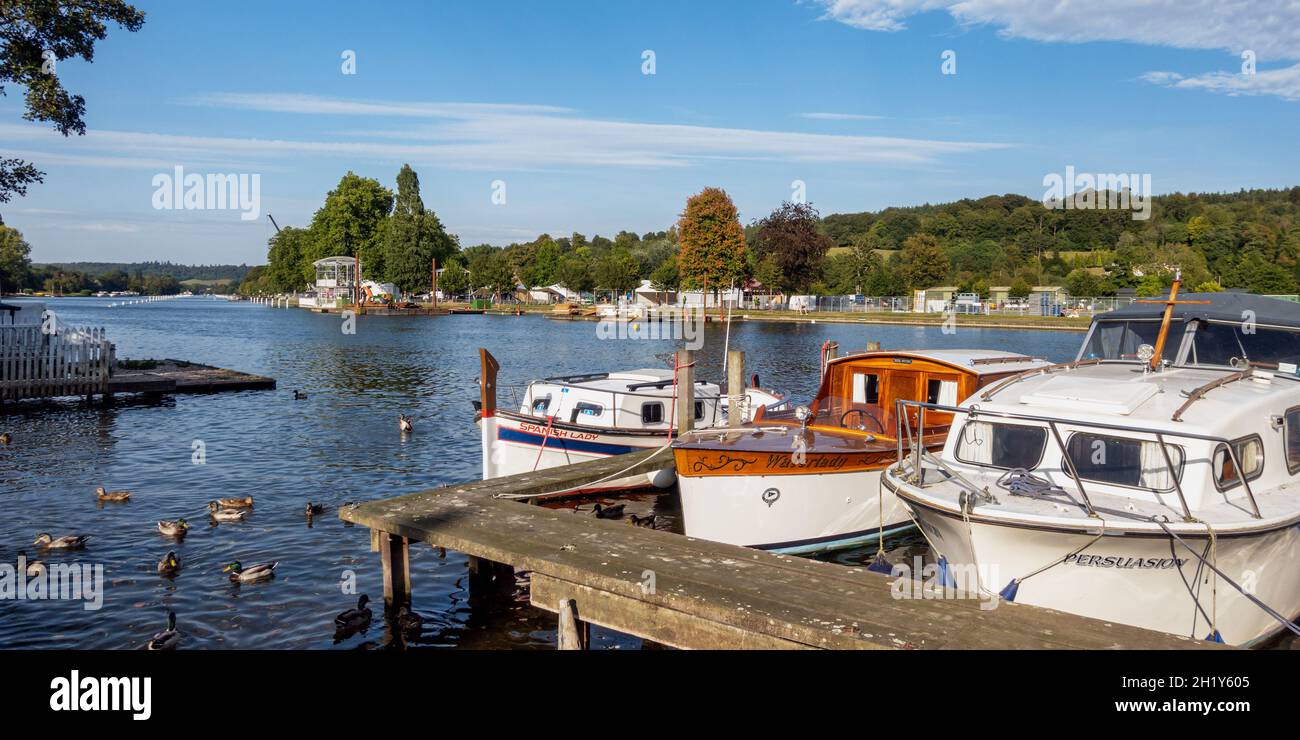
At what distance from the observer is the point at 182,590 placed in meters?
13.6

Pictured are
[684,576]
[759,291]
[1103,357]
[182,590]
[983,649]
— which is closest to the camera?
[983,649]

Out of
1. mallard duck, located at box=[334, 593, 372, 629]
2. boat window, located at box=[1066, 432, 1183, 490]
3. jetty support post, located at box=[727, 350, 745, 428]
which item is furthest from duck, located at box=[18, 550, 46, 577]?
boat window, located at box=[1066, 432, 1183, 490]

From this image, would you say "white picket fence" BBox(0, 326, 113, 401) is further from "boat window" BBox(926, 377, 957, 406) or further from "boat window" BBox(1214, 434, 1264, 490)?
"boat window" BBox(1214, 434, 1264, 490)

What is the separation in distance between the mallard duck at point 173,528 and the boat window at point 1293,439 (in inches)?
710

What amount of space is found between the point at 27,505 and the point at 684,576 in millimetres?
16565

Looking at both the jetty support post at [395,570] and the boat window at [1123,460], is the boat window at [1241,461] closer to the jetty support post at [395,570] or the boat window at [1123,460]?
the boat window at [1123,460]

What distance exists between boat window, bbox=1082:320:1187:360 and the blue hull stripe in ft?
30.9

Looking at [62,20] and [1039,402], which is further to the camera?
[62,20]

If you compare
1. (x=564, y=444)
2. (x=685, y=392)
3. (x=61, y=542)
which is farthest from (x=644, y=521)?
(x=61, y=542)

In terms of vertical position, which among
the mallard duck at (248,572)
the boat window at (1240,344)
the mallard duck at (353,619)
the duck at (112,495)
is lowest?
the mallard duck at (353,619)

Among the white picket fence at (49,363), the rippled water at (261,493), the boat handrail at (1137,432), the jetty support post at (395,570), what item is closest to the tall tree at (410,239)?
the rippled water at (261,493)

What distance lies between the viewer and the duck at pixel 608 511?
17281 millimetres
